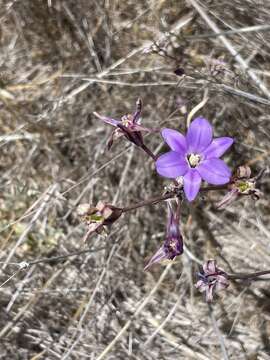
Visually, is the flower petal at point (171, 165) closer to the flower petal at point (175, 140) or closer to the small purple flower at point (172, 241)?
the flower petal at point (175, 140)

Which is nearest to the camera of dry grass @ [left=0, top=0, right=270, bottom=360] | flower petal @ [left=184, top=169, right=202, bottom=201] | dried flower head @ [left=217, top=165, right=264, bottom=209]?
flower petal @ [left=184, top=169, right=202, bottom=201]

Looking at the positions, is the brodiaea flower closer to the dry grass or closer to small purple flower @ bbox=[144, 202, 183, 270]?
small purple flower @ bbox=[144, 202, 183, 270]

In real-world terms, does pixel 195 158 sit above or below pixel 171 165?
above

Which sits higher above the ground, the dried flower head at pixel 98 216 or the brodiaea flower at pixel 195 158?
the brodiaea flower at pixel 195 158

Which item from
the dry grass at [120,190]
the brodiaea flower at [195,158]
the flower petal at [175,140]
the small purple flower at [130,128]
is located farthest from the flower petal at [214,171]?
the dry grass at [120,190]

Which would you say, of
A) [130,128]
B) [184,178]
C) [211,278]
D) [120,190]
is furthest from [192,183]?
[120,190]

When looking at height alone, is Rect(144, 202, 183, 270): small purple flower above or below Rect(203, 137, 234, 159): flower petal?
below

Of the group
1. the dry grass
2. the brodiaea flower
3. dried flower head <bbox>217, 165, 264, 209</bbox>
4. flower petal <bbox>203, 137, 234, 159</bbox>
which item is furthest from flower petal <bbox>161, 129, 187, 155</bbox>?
the dry grass

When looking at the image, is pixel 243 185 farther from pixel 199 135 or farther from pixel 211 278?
pixel 211 278
